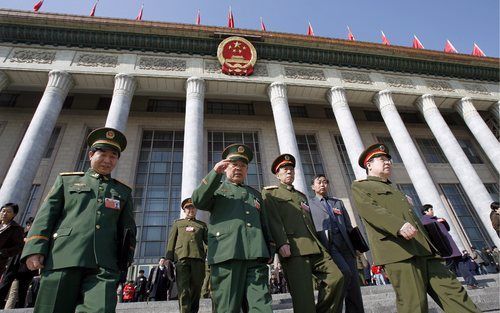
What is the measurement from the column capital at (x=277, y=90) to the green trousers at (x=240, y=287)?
1066cm

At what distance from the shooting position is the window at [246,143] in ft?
43.8

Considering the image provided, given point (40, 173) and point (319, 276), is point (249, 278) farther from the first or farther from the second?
point (40, 173)

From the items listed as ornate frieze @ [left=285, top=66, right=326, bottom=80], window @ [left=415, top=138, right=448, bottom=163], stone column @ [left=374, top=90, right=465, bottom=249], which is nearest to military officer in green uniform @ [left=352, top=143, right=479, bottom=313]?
stone column @ [left=374, top=90, right=465, bottom=249]

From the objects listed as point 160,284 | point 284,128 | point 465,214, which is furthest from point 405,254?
point 465,214

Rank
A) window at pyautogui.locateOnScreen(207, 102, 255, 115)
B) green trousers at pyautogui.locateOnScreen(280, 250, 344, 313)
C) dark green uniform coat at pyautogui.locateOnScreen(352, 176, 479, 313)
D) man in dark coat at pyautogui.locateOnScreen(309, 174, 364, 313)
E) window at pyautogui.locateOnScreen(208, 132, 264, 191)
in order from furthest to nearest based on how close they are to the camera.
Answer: window at pyautogui.locateOnScreen(207, 102, 255, 115), window at pyautogui.locateOnScreen(208, 132, 264, 191), man in dark coat at pyautogui.locateOnScreen(309, 174, 364, 313), green trousers at pyautogui.locateOnScreen(280, 250, 344, 313), dark green uniform coat at pyautogui.locateOnScreen(352, 176, 479, 313)

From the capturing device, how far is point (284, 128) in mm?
11367

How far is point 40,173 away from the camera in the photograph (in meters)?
11.7

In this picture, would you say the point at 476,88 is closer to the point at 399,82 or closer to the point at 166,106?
the point at 399,82

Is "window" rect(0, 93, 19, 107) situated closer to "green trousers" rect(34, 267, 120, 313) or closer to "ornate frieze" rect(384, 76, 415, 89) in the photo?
"green trousers" rect(34, 267, 120, 313)

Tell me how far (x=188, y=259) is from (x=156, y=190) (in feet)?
27.3

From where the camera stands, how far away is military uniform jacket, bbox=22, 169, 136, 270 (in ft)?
6.90

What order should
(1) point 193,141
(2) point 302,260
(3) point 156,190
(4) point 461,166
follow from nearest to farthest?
(2) point 302,260 < (1) point 193,141 < (4) point 461,166 < (3) point 156,190

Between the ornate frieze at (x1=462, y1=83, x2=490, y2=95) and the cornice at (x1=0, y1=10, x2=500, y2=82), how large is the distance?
658 millimetres

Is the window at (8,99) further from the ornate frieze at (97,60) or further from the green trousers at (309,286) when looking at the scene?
the green trousers at (309,286)
